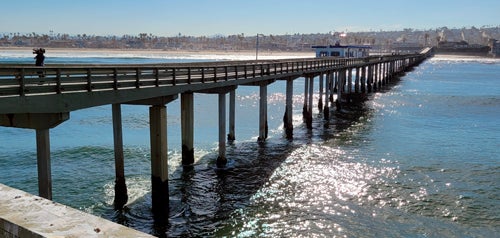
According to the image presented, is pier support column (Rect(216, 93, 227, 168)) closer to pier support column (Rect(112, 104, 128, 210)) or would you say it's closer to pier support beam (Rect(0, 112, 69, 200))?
pier support column (Rect(112, 104, 128, 210))

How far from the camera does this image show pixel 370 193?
57.2 ft

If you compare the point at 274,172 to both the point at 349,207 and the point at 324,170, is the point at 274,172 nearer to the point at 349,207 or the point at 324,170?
the point at 324,170

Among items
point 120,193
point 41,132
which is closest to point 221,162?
point 120,193

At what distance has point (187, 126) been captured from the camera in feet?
66.7

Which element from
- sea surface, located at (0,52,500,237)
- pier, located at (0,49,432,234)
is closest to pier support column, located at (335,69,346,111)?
sea surface, located at (0,52,500,237)

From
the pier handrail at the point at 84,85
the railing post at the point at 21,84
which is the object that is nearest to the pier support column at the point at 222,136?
the pier handrail at the point at 84,85

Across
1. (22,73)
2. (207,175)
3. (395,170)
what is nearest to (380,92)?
(395,170)

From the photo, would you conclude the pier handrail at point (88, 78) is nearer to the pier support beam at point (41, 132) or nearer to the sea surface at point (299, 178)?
the pier support beam at point (41, 132)

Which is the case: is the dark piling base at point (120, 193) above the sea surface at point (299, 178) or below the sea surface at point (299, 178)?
above

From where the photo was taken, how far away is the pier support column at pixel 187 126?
766 inches

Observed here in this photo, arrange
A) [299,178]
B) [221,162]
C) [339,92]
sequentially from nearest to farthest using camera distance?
[299,178] < [221,162] < [339,92]

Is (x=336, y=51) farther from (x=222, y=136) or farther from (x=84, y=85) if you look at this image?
(x=84, y=85)

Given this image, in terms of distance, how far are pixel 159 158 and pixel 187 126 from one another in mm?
5115

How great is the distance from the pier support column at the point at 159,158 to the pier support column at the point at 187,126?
3803 mm
